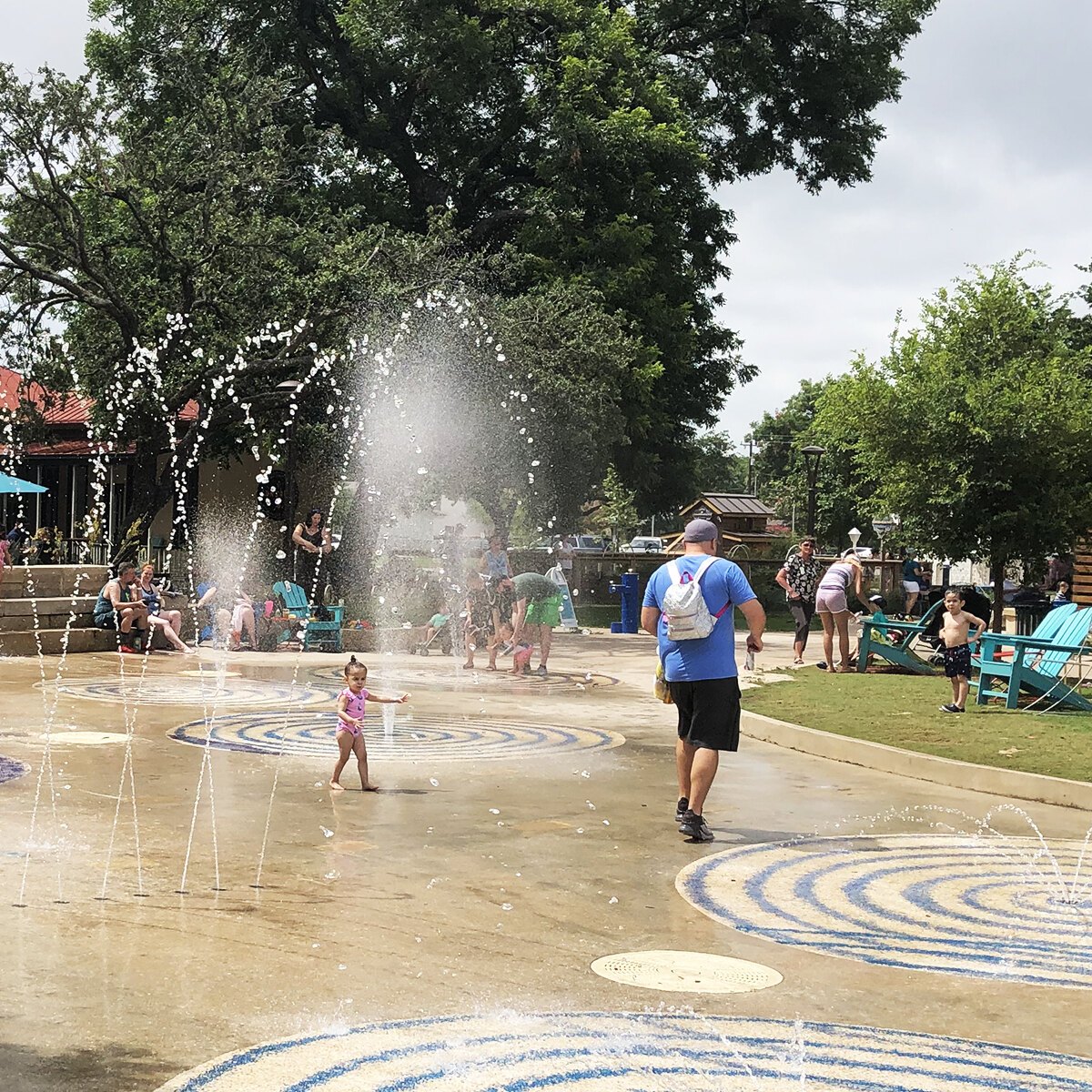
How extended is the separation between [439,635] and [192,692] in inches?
289

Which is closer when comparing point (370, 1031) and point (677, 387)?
point (370, 1031)

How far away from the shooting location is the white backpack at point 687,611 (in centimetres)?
831

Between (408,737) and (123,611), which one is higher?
(123,611)

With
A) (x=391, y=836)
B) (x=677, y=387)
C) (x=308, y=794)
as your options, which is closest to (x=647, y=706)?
(x=308, y=794)

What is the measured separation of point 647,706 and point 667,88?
73.8 feet

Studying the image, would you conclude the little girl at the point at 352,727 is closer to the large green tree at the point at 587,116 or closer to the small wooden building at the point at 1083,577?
Answer: the large green tree at the point at 587,116

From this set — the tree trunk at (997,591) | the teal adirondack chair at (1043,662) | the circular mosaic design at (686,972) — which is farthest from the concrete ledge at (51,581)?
the circular mosaic design at (686,972)

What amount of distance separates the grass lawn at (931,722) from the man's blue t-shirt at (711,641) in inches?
131

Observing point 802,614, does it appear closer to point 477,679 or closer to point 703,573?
point 477,679

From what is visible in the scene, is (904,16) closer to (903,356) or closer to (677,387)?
(677,387)

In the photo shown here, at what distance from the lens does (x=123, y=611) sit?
793 inches

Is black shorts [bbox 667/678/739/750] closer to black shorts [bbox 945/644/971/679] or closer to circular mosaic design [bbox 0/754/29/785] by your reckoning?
circular mosaic design [bbox 0/754/29/785]

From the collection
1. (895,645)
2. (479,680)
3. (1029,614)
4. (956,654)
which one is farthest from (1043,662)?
(1029,614)

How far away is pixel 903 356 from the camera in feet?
92.0
